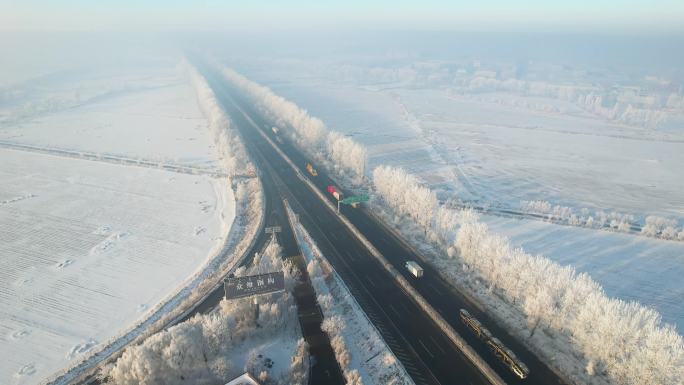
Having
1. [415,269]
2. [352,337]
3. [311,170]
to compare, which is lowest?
[352,337]

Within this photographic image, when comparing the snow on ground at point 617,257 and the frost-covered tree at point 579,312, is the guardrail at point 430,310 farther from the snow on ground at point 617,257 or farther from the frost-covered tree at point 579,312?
the snow on ground at point 617,257

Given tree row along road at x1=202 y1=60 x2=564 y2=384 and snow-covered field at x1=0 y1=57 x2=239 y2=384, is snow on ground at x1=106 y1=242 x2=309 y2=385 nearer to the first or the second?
tree row along road at x1=202 y1=60 x2=564 y2=384

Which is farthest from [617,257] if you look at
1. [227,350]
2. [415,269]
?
[227,350]

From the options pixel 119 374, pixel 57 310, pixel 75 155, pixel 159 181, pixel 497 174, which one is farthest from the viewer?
pixel 75 155

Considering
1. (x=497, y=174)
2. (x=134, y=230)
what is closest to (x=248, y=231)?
(x=134, y=230)

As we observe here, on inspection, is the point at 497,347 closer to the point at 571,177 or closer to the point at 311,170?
the point at 311,170

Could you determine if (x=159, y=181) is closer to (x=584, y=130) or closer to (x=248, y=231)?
(x=248, y=231)
